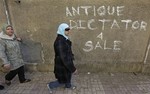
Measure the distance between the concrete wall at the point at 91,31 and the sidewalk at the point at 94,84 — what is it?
26 cm

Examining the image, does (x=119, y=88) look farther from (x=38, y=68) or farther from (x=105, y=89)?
(x=38, y=68)

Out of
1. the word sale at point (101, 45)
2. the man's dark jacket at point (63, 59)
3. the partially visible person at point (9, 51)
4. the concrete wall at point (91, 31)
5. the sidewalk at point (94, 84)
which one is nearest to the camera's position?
the man's dark jacket at point (63, 59)

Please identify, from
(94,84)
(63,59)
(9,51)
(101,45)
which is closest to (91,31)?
(101,45)

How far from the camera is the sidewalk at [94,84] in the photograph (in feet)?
15.1

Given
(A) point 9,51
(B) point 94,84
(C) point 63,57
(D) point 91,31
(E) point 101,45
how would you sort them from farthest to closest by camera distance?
(E) point 101,45 → (D) point 91,31 → (B) point 94,84 → (A) point 9,51 → (C) point 63,57

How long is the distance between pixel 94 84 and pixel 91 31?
1490 millimetres

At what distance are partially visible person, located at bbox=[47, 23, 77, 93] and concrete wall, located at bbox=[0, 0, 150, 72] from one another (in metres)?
1.14

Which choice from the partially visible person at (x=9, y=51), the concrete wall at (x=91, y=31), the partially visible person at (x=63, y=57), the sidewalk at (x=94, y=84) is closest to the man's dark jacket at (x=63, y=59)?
the partially visible person at (x=63, y=57)

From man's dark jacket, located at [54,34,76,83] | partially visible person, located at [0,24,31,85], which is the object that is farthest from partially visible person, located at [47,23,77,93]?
partially visible person, located at [0,24,31,85]

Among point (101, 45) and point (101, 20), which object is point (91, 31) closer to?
point (101, 20)

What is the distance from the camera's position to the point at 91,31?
532 centimetres

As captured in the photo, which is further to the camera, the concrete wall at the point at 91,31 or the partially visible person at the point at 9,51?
the concrete wall at the point at 91,31

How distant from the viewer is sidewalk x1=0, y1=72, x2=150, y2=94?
4.61 metres

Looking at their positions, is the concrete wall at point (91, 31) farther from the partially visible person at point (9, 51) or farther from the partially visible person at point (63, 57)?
the partially visible person at point (63, 57)
